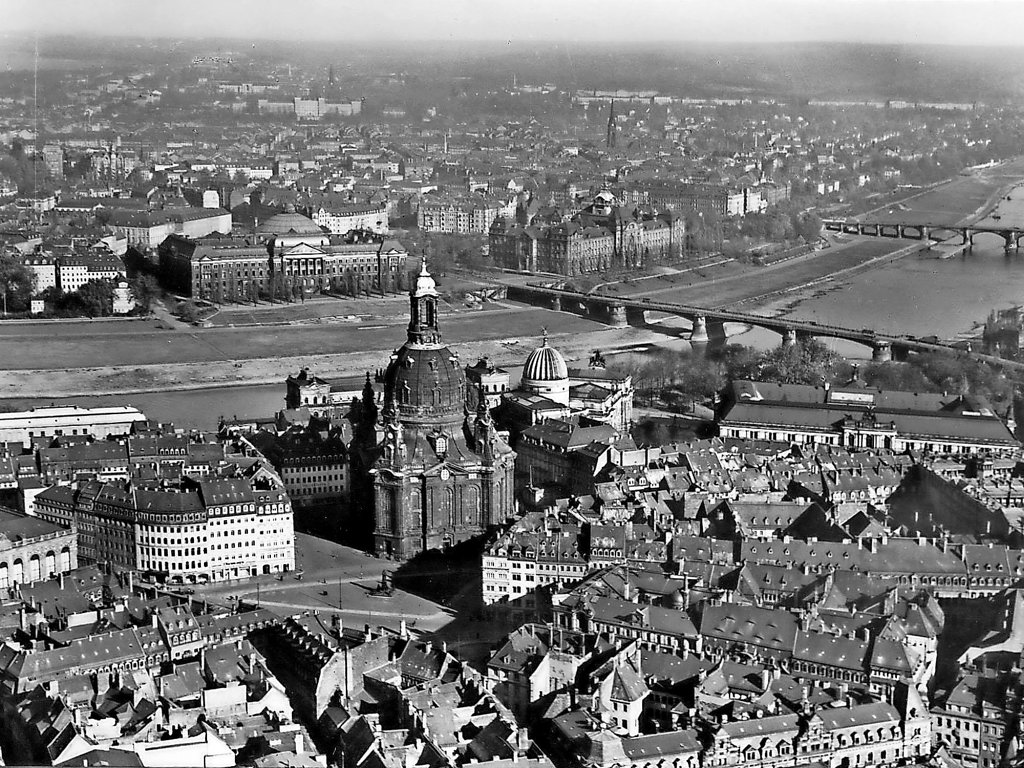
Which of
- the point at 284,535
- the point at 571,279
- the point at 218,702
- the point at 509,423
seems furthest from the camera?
the point at 571,279

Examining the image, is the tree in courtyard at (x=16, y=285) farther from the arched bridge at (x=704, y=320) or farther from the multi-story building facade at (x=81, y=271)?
the arched bridge at (x=704, y=320)

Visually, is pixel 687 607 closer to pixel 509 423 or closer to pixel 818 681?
pixel 818 681

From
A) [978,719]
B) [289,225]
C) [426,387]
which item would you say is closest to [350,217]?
[289,225]

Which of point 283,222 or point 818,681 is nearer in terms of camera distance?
point 818,681

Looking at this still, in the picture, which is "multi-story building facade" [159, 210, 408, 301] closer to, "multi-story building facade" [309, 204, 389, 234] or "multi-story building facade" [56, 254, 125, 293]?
"multi-story building facade" [56, 254, 125, 293]

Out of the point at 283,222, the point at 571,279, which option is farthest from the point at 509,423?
the point at 283,222

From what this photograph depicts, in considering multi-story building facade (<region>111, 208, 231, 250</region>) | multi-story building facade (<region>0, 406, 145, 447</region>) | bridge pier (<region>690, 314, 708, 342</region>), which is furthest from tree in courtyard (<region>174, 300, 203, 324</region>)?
multi-story building facade (<region>0, 406, 145, 447</region>)

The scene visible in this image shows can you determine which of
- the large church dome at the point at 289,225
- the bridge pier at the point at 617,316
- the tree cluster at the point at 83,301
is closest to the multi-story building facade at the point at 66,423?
the tree cluster at the point at 83,301
